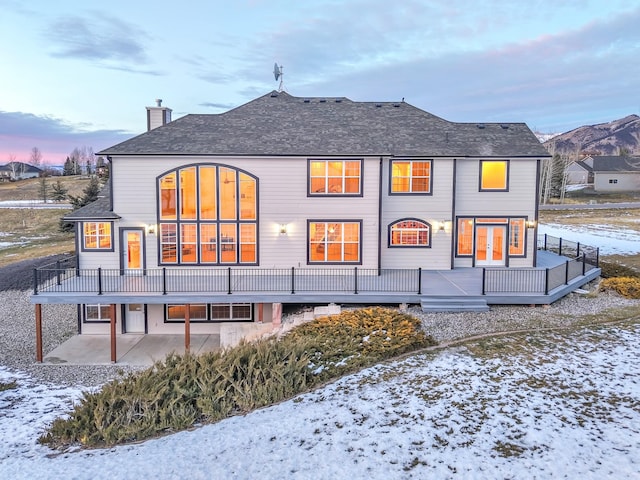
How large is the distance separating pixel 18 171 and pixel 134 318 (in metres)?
121

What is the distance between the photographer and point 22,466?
730 centimetres

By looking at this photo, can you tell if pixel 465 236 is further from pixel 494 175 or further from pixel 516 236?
pixel 494 175

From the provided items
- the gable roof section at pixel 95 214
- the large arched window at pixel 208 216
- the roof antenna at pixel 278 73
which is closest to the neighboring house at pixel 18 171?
the roof antenna at pixel 278 73

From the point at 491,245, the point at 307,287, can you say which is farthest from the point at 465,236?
the point at 307,287

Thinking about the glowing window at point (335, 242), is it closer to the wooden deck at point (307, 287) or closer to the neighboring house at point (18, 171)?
the wooden deck at point (307, 287)

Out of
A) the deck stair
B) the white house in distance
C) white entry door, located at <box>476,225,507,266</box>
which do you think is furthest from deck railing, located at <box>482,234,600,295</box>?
the white house in distance

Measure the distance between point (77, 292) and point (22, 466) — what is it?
28.3ft

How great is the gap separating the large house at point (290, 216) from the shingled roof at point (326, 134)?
100 mm

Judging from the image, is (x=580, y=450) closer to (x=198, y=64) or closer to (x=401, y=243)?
(x=401, y=243)

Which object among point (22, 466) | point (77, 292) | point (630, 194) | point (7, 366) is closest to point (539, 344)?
point (22, 466)

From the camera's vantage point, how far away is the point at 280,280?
54.1ft

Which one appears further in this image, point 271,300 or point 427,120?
point 427,120

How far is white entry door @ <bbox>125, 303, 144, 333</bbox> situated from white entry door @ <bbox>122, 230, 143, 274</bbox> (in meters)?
1.61

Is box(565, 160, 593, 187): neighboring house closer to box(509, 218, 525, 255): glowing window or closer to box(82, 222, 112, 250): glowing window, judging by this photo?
box(509, 218, 525, 255): glowing window
